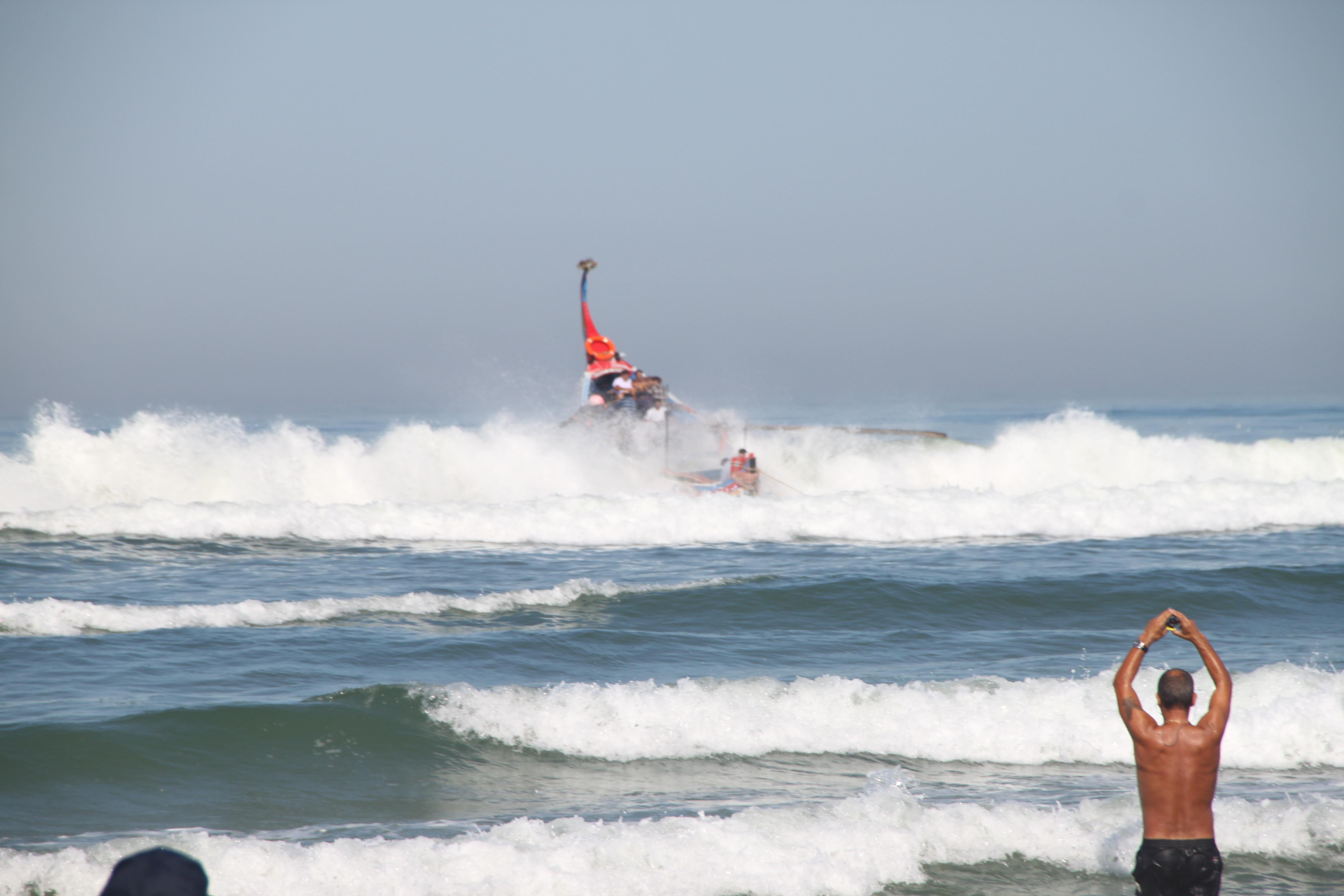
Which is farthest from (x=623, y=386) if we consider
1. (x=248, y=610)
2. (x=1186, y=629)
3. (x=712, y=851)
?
(x=1186, y=629)

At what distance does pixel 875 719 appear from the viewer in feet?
28.4

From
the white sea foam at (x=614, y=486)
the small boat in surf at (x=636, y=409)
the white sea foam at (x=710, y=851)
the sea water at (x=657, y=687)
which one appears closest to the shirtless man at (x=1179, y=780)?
the sea water at (x=657, y=687)

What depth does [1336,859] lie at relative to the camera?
634 centimetres

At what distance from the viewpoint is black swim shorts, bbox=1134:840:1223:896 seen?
4.71m

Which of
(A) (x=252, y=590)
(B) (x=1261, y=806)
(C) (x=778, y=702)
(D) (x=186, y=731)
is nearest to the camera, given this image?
(B) (x=1261, y=806)

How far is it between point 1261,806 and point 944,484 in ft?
80.8

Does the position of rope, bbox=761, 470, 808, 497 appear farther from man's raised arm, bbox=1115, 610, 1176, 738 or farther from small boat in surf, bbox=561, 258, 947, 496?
man's raised arm, bbox=1115, 610, 1176, 738

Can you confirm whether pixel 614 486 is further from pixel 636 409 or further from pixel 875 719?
pixel 875 719

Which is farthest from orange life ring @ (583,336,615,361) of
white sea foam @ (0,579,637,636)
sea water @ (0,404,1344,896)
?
white sea foam @ (0,579,637,636)

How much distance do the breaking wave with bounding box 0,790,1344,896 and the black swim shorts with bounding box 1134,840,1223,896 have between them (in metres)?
1.64

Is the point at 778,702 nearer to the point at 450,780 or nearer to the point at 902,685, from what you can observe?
the point at 902,685

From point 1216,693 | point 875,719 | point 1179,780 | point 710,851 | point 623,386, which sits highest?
point 623,386

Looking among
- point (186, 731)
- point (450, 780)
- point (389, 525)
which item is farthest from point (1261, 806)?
point (389, 525)

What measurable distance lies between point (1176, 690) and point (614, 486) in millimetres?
22927
